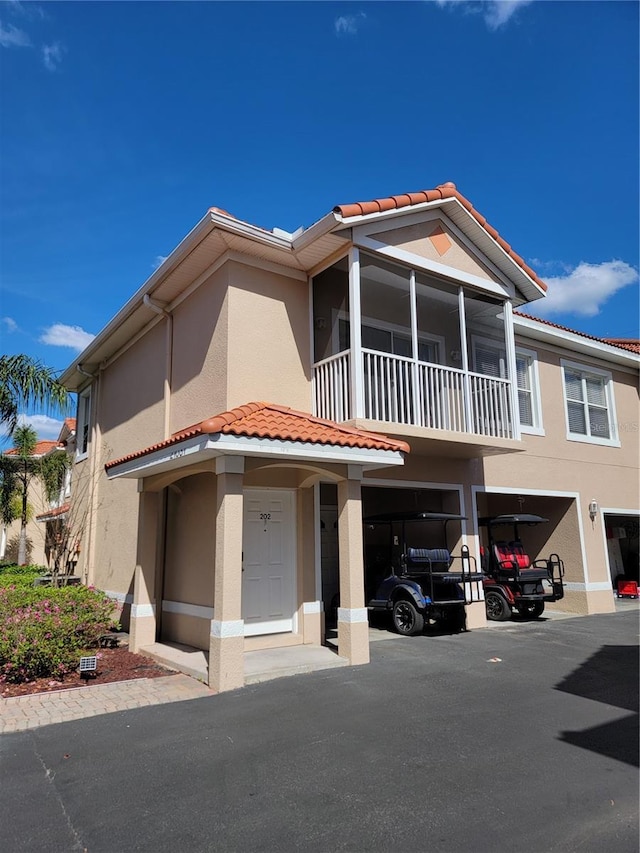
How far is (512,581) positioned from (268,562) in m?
5.71

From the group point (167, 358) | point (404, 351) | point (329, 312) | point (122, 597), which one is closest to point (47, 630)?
point (122, 597)

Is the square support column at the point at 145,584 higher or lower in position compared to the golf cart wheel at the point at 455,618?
higher

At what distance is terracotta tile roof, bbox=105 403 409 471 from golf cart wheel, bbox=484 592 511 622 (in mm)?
5443

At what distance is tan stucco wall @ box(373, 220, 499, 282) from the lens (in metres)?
9.78

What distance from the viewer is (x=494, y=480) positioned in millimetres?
12641

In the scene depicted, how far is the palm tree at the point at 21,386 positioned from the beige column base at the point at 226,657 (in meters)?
7.91

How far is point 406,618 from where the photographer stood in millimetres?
10195

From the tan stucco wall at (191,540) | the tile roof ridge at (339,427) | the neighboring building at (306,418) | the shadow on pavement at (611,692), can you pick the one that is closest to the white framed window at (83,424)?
the neighboring building at (306,418)

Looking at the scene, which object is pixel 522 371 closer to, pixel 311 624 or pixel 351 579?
pixel 351 579

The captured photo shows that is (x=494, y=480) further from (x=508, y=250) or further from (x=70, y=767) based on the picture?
(x=70, y=767)

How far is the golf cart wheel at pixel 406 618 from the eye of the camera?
994 centimetres

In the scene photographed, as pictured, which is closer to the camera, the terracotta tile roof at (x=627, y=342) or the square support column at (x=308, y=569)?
the square support column at (x=308, y=569)

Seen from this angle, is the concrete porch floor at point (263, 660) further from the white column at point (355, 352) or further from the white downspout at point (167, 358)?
the white downspout at point (167, 358)

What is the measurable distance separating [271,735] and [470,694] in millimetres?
2544
